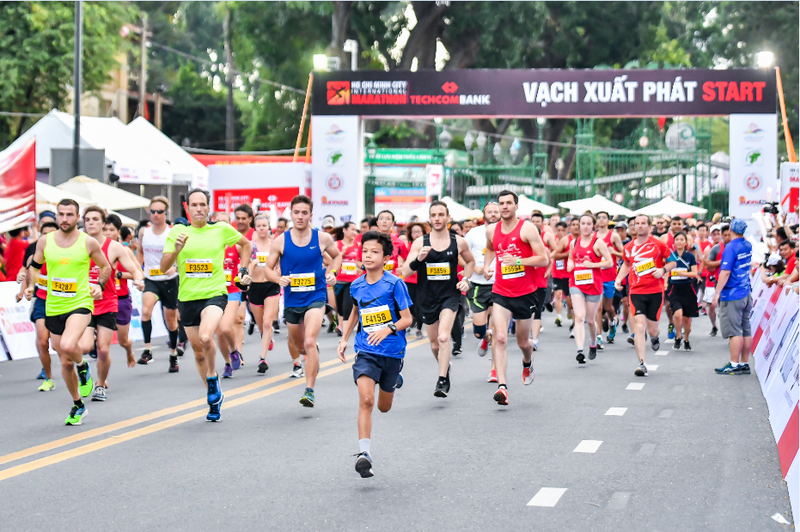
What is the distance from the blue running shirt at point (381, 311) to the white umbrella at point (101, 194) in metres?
14.6

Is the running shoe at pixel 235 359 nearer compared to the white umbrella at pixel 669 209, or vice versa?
the running shoe at pixel 235 359

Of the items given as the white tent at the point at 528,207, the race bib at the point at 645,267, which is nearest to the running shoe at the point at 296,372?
the race bib at the point at 645,267

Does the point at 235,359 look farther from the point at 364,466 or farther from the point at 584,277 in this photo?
Answer: the point at 364,466

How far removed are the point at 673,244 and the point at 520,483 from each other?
369 inches

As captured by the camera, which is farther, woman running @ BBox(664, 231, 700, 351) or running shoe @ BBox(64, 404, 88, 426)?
woman running @ BBox(664, 231, 700, 351)

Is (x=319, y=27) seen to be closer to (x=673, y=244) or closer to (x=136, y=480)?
(x=673, y=244)

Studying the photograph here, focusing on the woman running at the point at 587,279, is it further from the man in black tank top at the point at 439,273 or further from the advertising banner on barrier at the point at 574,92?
the advertising banner on barrier at the point at 574,92

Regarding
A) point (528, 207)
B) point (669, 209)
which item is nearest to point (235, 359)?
point (528, 207)

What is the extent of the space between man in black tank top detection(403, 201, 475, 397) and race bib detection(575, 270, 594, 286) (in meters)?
2.89

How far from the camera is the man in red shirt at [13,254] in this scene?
1380 centimetres

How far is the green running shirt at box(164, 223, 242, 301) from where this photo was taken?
9117mm

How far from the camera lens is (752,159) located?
26.5 metres

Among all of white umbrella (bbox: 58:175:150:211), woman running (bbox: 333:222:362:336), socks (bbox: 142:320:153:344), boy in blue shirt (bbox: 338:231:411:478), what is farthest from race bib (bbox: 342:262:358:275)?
boy in blue shirt (bbox: 338:231:411:478)

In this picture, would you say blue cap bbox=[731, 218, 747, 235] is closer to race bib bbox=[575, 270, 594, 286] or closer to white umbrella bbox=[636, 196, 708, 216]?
race bib bbox=[575, 270, 594, 286]
